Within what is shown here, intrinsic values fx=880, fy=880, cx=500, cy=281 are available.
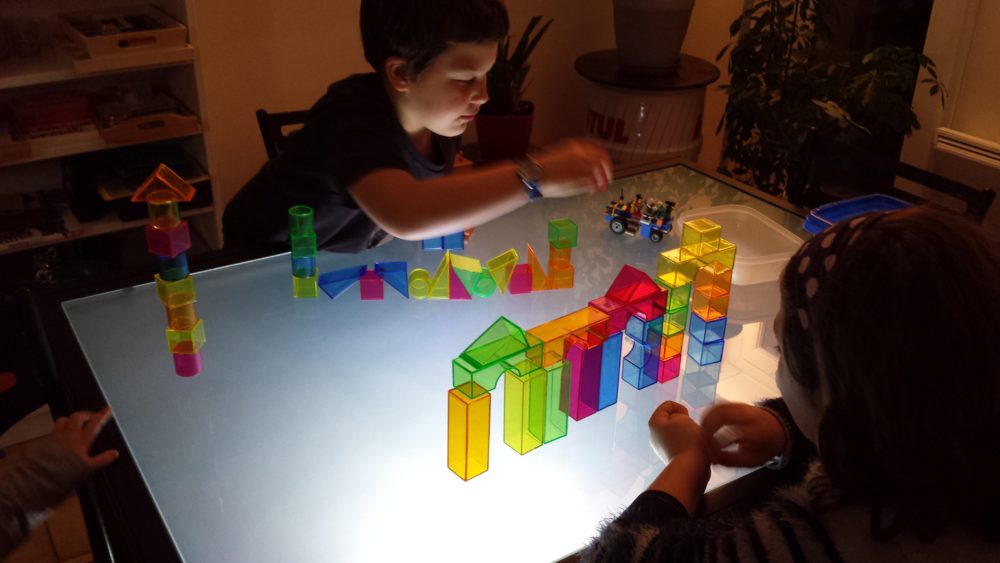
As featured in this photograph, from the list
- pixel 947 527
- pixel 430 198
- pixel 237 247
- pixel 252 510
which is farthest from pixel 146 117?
pixel 947 527

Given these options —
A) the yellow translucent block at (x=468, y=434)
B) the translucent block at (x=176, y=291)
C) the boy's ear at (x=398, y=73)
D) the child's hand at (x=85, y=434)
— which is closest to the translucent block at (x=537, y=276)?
the boy's ear at (x=398, y=73)

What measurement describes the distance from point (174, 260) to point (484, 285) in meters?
0.50

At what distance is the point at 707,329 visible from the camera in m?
1.39

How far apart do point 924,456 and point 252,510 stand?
73 centimetres

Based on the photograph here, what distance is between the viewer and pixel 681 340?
53.6 inches

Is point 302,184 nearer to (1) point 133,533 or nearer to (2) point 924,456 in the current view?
(1) point 133,533

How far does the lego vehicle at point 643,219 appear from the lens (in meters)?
1.71

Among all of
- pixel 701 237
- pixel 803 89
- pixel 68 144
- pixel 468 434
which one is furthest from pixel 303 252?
pixel 803 89

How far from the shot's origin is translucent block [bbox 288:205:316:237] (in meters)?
1.48

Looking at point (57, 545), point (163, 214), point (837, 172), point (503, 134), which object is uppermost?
point (163, 214)

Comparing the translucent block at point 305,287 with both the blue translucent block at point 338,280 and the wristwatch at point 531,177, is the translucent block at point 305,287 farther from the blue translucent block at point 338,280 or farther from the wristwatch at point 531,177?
the wristwatch at point 531,177

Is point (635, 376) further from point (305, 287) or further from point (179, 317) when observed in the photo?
point (179, 317)

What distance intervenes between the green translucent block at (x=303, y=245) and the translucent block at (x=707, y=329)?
2.12 feet

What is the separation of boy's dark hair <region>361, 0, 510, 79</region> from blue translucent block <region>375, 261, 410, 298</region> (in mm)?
324
